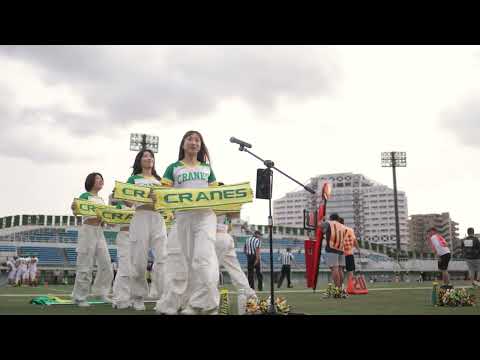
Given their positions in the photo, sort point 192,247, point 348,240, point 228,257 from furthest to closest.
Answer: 1. point 348,240
2. point 228,257
3. point 192,247

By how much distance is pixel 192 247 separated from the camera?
6.42 m

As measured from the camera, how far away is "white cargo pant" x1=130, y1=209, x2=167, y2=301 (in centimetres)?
771

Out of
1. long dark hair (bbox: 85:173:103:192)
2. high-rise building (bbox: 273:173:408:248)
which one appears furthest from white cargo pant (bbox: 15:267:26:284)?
high-rise building (bbox: 273:173:408:248)

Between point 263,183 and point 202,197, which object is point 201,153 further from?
point 263,183

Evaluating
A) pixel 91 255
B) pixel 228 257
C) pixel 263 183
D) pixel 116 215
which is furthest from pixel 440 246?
pixel 91 255

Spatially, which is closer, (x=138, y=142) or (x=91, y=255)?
(x=91, y=255)

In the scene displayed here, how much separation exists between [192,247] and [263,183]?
1.29 meters

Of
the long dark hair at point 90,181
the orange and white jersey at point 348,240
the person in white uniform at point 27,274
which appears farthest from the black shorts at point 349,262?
the person in white uniform at point 27,274

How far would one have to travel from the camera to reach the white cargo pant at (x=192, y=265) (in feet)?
19.7

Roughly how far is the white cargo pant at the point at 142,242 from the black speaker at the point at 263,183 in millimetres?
2172

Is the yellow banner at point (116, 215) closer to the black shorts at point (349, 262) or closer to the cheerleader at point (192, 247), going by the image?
the cheerleader at point (192, 247)

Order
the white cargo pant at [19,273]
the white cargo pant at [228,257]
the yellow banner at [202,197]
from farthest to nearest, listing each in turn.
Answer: the white cargo pant at [19,273] < the white cargo pant at [228,257] < the yellow banner at [202,197]

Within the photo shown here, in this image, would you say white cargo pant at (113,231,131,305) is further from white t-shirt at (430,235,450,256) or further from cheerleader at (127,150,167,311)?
white t-shirt at (430,235,450,256)
